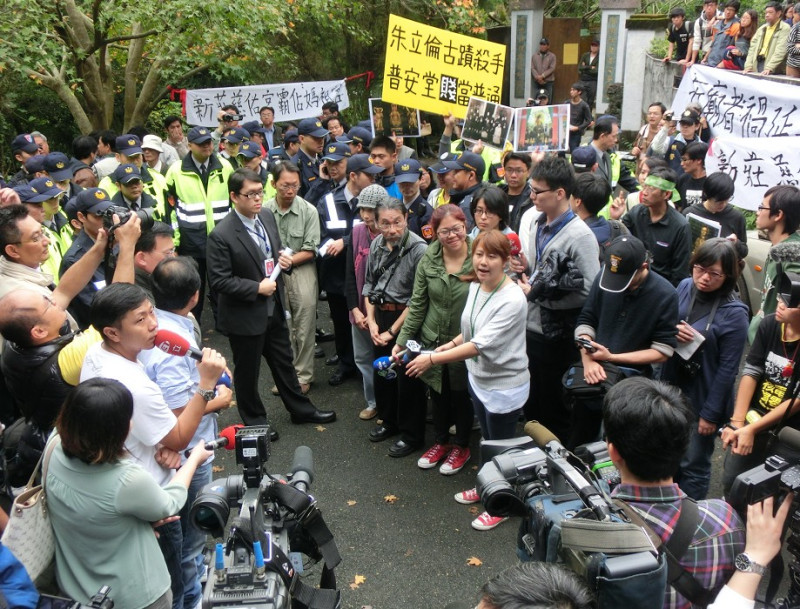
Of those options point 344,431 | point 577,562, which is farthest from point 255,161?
point 577,562

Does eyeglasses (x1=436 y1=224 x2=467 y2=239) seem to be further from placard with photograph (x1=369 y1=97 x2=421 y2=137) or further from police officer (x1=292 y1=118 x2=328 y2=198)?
placard with photograph (x1=369 y1=97 x2=421 y2=137)

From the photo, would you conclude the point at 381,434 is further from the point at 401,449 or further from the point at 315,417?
the point at 315,417

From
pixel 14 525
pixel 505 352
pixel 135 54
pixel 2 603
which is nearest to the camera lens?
pixel 2 603

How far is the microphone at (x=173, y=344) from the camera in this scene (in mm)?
3287

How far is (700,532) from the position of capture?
7.29 feet

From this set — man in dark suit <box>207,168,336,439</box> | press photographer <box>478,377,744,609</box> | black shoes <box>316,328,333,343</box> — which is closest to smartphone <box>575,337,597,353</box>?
press photographer <box>478,377,744,609</box>

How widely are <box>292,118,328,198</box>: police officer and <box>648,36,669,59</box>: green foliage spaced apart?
405 inches

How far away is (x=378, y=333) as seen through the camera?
5707mm

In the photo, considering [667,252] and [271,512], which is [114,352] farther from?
[667,252]

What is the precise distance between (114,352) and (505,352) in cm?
243

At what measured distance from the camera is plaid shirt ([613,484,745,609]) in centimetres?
219

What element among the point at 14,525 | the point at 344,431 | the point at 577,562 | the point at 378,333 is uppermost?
the point at 577,562

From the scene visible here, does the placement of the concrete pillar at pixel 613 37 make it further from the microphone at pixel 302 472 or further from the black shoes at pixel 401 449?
the microphone at pixel 302 472

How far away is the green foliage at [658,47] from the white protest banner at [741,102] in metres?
7.34
